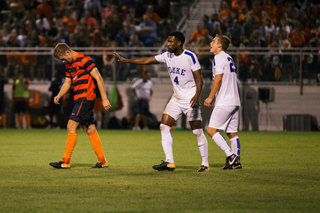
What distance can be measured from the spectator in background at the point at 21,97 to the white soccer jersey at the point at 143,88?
14.6 feet

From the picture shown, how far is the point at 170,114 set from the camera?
29.8ft

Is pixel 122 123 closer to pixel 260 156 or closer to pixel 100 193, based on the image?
pixel 260 156

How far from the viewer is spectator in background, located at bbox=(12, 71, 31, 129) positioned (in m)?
21.2

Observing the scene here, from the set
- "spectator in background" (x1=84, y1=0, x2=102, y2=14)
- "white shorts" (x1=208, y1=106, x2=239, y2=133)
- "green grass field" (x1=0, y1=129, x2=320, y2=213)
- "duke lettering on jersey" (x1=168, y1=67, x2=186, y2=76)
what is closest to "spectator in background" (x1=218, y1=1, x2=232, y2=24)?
"spectator in background" (x1=84, y1=0, x2=102, y2=14)

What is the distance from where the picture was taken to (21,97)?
2122 centimetres

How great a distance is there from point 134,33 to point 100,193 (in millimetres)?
16794

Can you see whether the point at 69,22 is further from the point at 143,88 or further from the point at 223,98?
the point at 223,98

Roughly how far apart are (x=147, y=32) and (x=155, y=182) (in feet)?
51.7

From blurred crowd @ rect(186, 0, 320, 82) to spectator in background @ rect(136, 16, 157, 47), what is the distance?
1.84 metres

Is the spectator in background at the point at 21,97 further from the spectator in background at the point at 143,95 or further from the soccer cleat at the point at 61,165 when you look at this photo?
the soccer cleat at the point at 61,165

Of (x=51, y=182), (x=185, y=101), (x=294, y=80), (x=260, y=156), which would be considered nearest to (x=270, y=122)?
(x=294, y=80)

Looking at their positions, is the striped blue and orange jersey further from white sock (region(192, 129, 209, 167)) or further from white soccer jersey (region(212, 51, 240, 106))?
white soccer jersey (region(212, 51, 240, 106))

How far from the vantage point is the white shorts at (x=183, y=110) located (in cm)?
897

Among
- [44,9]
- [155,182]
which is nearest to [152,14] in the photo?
[44,9]
